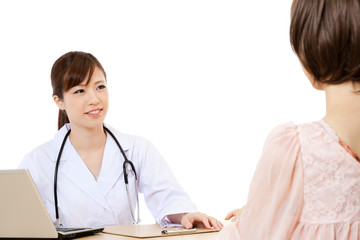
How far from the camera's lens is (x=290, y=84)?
388cm

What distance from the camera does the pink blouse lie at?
3.36 ft

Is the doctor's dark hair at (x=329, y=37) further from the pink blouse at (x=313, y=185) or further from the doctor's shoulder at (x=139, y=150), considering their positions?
the doctor's shoulder at (x=139, y=150)

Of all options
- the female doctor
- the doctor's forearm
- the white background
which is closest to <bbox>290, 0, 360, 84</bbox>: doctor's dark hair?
the doctor's forearm

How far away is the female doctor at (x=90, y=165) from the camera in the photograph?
2.43 meters

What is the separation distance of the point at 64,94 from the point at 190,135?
1612 mm

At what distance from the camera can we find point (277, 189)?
3.42 feet

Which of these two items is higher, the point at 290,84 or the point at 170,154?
the point at 290,84

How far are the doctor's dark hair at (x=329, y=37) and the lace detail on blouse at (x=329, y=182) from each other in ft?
0.45

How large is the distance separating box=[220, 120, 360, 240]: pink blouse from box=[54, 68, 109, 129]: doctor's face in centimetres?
151

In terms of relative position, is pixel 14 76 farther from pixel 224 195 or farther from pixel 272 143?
pixel 272 143

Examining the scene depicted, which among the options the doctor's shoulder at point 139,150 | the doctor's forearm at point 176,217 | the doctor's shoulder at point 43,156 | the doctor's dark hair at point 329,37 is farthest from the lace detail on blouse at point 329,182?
the doctor's shoulder at point 43,156

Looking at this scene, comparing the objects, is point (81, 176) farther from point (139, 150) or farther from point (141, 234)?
point (141, 234)

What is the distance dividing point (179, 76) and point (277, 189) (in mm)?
2944

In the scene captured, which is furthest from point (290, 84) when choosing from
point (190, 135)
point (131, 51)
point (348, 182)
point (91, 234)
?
point (348, 182)
